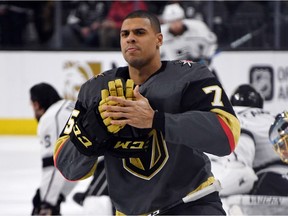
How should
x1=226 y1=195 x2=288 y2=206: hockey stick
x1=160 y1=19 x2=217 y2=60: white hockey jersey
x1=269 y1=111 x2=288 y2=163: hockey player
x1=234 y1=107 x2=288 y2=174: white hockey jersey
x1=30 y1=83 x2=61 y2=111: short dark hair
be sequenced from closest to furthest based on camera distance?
x1=269 y1=111 x2=288 y2=163: hockey player, x1=226 y1=195 x2=288 y2=206: hockey stick, x1=234 y1=107 x2=288 y2=174: white hockey jersey, x1=30 y1=83 x2=61 y2=111: short dark hair, x1=160 y1=19 x2=217 y2=60: white hockey jersey

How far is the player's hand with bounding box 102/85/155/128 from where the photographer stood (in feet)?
8.31

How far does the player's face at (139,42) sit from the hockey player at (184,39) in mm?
4378

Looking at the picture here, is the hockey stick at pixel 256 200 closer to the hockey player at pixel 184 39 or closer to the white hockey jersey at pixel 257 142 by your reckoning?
the white hockey jersey at pixel 257 142

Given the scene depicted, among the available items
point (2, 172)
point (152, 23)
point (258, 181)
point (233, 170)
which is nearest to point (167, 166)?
point (152, 23)

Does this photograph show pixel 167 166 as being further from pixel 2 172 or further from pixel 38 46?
pixel 38 46

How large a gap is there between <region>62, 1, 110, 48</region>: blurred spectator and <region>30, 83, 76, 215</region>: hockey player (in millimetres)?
4795

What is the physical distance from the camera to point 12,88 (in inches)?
380

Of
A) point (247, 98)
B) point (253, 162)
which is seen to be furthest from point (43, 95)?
point (253, 162)

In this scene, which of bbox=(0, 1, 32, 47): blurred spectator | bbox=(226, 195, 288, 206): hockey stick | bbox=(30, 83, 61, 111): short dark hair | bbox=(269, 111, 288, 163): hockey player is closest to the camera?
bbox=(269, 111, 288, 163): hockey player

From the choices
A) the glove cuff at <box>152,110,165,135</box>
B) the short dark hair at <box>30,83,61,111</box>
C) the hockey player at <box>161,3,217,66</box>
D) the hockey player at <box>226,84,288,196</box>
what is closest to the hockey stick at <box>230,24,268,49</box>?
the hockey player at <box>161,3,217,66</box>

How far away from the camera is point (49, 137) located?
15.9 feet

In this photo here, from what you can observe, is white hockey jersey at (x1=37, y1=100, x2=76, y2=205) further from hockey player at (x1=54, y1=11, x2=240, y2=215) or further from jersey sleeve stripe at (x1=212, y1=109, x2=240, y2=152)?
jersey sleeve stripe at (x1=212, y1=109, x2=240, y2=152)

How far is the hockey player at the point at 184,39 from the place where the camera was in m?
7.46

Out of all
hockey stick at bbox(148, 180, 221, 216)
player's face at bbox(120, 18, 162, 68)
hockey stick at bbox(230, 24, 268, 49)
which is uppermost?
player's face at bbox(120, 18, 162, 68)
